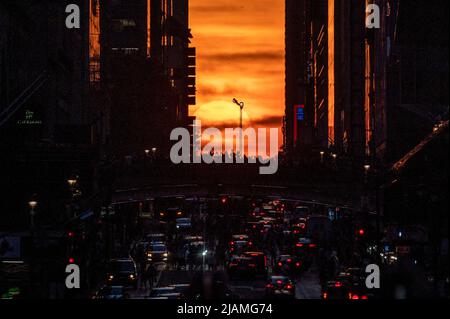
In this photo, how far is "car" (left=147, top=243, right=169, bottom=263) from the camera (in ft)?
291

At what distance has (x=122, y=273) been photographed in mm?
67375

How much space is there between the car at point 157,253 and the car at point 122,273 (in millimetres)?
18916

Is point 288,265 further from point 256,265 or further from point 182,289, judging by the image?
point 182,289

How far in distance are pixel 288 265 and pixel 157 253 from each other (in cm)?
1564

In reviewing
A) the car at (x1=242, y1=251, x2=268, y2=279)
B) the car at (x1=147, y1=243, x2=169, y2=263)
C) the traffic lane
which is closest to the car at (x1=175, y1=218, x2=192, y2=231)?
the car at (x1=147, y1=243, x2=169, y2=263)

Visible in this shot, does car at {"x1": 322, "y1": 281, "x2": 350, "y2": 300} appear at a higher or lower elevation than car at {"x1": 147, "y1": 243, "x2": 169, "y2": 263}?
higher

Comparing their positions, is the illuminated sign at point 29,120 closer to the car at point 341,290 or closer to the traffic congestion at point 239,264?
the traffic congestion at point 239,264

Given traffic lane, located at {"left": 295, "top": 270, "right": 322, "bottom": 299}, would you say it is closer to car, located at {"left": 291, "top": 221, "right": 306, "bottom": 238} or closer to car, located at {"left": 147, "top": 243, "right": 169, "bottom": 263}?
car, located at {"left": 147, "top": 243, "right": 169, "bottom": 263}

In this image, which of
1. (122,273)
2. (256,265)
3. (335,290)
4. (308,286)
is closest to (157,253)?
(256,265)

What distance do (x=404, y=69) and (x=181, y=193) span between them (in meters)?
39.1

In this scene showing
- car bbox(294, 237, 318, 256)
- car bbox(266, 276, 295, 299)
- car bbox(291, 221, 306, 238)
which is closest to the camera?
car bbox(266, 276, 295, 299)

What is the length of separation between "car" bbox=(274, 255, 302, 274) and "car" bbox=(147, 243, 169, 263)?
12.9 meters

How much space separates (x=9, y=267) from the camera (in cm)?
5516
